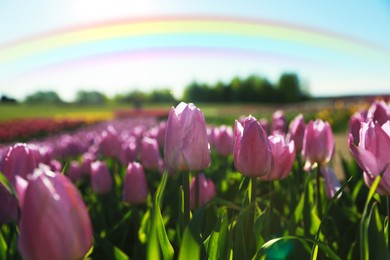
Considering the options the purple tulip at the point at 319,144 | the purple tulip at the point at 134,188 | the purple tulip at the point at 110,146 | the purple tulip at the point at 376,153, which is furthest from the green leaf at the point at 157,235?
the purple tulip at the point at 110,146

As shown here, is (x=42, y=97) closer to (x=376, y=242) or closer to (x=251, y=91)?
(x=251, y=91)

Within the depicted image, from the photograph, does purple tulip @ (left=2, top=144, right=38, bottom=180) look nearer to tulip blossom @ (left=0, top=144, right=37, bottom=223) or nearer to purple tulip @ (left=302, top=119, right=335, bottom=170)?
tulip blossom @ (left=0, top=144, right=37, bottom=223)

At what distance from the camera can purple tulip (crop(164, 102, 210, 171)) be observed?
1.39m

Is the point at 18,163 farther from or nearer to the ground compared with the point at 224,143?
farther from the ground

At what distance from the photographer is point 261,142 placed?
1.45m

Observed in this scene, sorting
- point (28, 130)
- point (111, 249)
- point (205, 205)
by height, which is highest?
point (205, 205)

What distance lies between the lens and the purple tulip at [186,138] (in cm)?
139

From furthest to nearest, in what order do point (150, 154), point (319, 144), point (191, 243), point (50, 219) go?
point (150, 154)
point (319, 144)
point (191, 243)
point (50, 219)

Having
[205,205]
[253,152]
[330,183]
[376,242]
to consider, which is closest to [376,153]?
[376,242]

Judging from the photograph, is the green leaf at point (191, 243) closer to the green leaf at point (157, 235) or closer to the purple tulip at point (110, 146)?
the green leaf at point (157, 235)

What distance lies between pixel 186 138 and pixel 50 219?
693 mm

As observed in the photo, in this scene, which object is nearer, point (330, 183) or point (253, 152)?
point (253, 152)

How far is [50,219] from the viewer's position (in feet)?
2.53

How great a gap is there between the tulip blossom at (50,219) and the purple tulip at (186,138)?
606 millimetres
